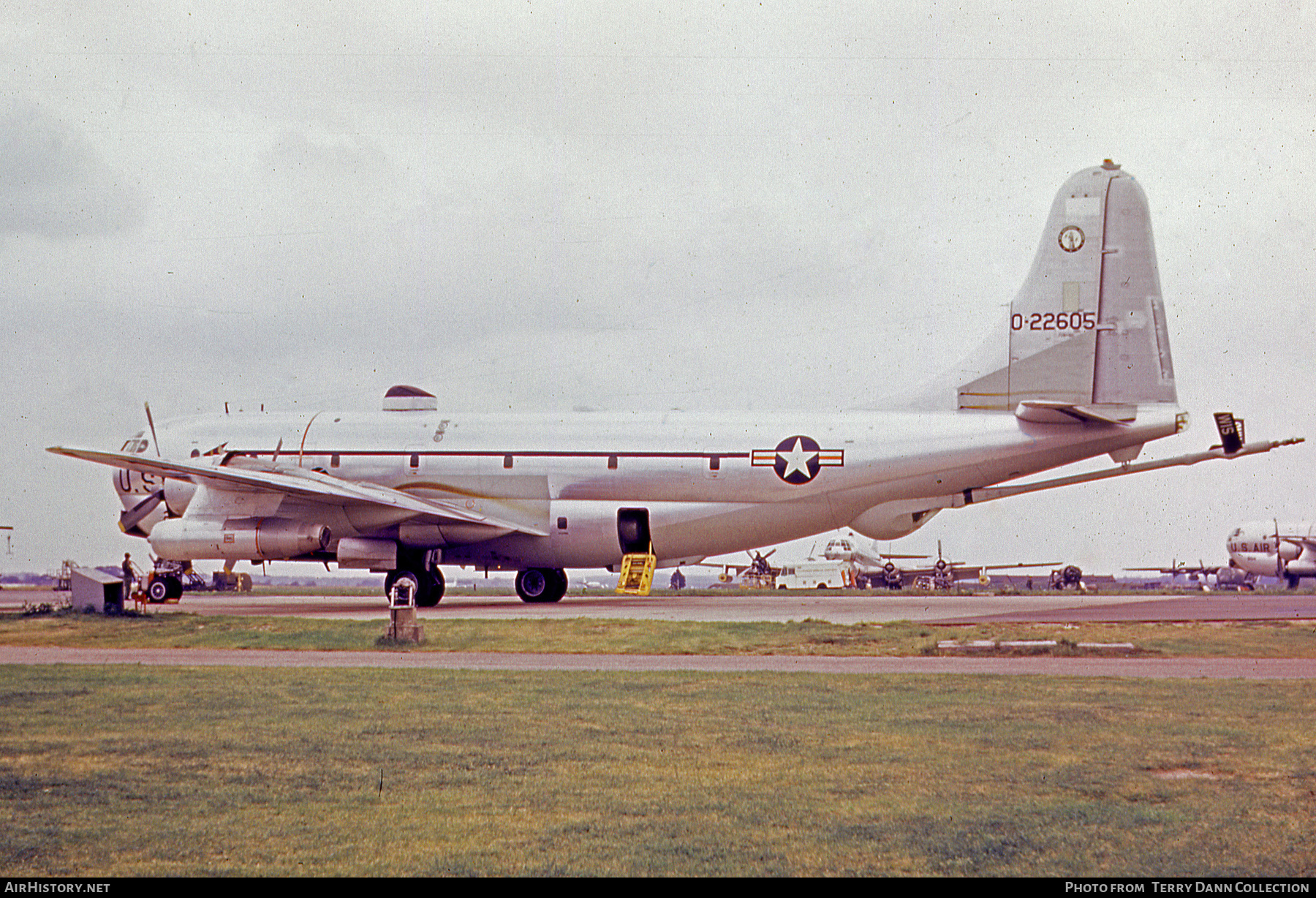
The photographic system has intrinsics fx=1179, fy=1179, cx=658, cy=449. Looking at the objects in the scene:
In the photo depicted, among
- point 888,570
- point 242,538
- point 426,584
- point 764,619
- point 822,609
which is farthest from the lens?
point 888,570

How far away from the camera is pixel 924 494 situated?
103 feet

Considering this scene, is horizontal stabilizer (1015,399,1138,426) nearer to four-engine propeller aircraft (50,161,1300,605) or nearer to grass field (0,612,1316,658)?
four-engine propeller aircraft (50,161,1300,605)

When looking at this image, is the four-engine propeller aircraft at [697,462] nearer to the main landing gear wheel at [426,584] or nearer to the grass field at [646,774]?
the main landing gear wheel at [426,584]

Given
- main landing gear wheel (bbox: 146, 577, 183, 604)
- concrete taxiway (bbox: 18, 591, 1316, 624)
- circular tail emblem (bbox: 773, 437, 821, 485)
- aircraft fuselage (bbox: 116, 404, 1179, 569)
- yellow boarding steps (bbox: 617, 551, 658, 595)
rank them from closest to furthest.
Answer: concrete taxiway (bbox: 18, 591, 1316, 624), aircraft fuselage (bbox: 116, 404, 1179, 569), circular tail emblem (bbox: 773, 437, 821, 485), yellow boarding steps (bbox: 617, 551, 658, 595), main landing gear wheel (bbox: 146, 577, 183, 604)

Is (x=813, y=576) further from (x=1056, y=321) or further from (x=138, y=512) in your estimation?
(x=138, y=512)

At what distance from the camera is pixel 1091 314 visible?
103 feet

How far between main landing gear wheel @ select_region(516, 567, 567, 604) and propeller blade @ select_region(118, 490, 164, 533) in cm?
1104

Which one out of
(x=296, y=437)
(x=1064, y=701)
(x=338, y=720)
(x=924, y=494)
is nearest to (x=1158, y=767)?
(x=1064, y=701)

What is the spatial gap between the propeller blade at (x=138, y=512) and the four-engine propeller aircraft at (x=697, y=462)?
17 centimetres

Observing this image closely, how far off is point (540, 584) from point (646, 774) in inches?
1055

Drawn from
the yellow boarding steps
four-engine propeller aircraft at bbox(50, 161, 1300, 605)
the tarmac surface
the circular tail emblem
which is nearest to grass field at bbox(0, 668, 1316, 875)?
the tarmac surface

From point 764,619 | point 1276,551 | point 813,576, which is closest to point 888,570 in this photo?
point 813,576

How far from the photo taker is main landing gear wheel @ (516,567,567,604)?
36.3 metres

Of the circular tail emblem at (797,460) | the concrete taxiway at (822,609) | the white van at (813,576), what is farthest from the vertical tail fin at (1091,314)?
the white van at (813,576)
